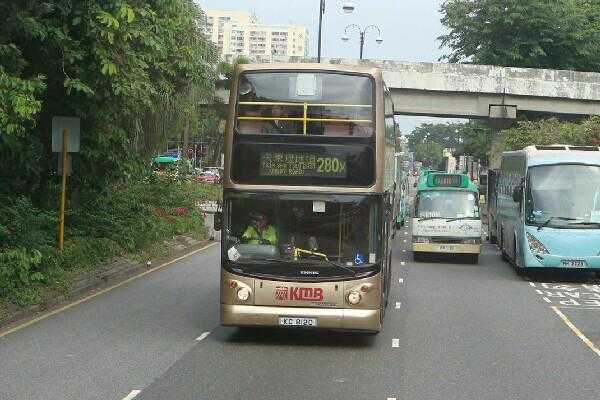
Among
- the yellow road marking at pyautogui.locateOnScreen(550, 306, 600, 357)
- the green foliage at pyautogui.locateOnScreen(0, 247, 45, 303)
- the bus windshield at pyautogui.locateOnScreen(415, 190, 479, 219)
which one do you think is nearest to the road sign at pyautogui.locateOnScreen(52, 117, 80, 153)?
the green foliage at pyautogui.locateOnScreen(0, 247, 45, 303)

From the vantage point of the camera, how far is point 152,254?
2408 cm

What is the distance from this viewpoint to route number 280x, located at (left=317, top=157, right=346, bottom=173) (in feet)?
39.7

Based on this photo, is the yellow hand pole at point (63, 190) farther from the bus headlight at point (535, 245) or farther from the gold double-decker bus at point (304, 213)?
the bus headlight at point (535, 245)

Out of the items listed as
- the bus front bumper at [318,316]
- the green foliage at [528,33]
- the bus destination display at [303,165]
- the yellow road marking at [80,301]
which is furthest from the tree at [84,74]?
the green foliage at [528,33]

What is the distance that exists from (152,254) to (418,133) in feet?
500

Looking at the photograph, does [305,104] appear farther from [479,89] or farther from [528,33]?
[528,33]

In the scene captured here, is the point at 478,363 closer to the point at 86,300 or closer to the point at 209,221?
the point at 86,300

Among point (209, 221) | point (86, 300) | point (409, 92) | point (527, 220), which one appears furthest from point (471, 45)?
point (86, 300)

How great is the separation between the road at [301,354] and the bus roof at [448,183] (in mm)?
9380

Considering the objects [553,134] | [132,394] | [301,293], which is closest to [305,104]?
[301,293]

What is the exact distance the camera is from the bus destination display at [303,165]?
12102mm

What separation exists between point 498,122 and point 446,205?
22.0 metres

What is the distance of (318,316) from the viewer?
12023 millimetres

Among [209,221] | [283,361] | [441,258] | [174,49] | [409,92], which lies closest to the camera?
[283,361]
